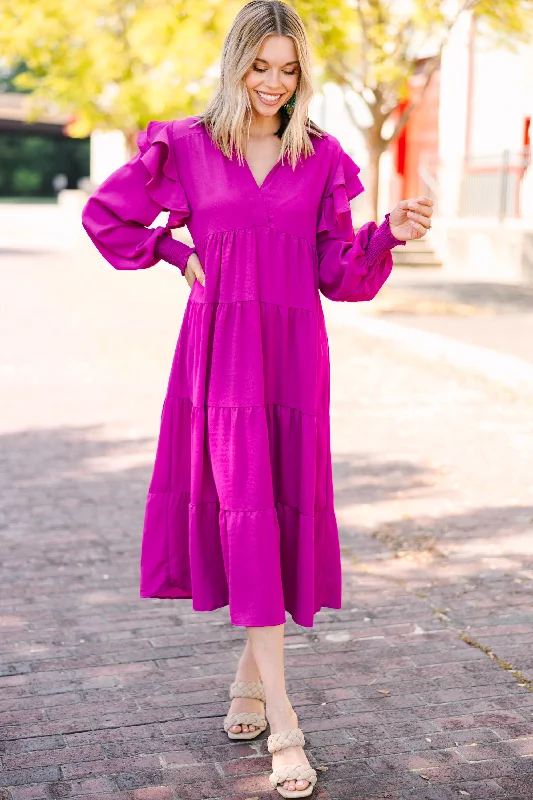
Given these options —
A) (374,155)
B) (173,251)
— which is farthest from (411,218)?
(374,155)

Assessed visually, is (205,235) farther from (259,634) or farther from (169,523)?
(259,634)

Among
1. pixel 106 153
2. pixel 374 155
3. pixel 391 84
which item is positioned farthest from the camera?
pixel 106 153

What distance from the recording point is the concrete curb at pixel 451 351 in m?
9.33

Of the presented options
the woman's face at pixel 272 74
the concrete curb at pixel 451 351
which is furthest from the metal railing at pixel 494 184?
the woman's face at pixel 272 74

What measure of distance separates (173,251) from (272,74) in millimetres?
547

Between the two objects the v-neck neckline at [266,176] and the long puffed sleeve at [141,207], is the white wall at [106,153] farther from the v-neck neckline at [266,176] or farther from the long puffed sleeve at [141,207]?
the v-neck neckline at [266,176]

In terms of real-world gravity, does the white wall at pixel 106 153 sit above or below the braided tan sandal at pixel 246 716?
above

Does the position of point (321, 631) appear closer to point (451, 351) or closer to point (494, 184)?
point (451, 351)

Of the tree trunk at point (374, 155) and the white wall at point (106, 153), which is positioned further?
the white wall at point (106, 153)

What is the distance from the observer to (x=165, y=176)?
10.2ft

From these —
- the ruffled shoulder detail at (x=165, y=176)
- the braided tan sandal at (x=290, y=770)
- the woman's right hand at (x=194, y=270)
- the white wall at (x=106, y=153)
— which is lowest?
the braided tan sandal at (x=290, y=770)

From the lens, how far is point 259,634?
3.10m

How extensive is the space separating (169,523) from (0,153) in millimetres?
67009

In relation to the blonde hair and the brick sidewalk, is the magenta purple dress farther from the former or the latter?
the brick sidewalk
